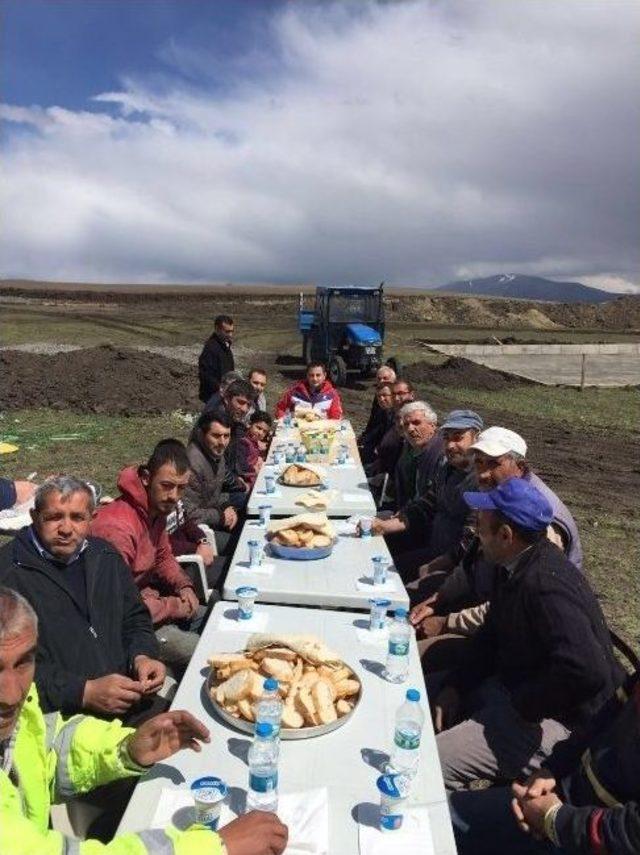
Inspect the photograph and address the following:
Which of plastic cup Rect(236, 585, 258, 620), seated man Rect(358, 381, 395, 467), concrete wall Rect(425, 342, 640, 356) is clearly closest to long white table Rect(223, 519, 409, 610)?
plastic cup Rect(236, 585, 258, 620)

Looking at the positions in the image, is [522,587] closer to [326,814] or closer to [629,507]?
[326,814]

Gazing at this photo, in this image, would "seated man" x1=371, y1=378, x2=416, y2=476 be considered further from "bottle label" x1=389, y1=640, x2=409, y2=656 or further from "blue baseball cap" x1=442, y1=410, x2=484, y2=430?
"bottle label" x1=389, y1=640, x2=409, y2=656

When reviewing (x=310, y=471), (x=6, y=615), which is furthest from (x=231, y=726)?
(x=310, y=471)

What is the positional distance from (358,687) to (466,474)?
89.1 inches

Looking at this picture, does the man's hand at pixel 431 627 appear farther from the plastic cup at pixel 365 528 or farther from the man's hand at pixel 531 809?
the man's hand at pixel 531 809

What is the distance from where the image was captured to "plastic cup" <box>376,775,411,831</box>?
6.25 ft

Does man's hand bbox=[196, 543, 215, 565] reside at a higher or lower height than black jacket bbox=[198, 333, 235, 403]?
lower

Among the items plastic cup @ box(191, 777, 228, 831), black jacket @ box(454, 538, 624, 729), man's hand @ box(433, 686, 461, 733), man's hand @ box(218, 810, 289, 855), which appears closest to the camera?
man's hand @ box(218, 810, 289, 855)

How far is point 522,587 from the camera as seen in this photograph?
2684mm

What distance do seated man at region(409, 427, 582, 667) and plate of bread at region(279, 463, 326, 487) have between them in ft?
5.44

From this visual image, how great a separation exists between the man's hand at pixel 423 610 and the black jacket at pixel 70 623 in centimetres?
157

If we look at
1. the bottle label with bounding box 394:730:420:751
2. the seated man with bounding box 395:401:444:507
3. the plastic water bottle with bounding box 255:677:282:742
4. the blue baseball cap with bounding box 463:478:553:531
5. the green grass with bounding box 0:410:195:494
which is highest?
the blue baseball cap with bounding box 463:478:553:531

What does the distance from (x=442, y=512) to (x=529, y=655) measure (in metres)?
2.03

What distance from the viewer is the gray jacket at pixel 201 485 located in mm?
5102
